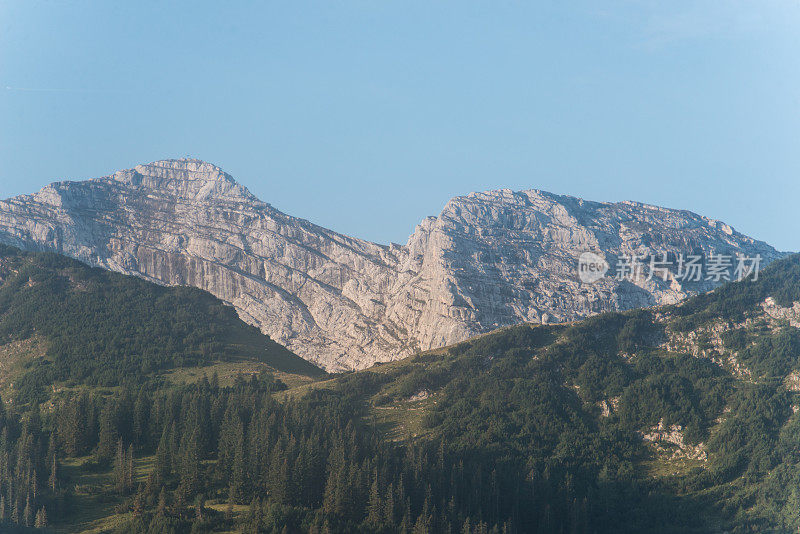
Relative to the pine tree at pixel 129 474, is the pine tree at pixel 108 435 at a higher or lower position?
higher

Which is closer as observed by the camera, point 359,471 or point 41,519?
point 41,519

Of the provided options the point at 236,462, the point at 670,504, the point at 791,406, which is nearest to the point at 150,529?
the point at 236,462

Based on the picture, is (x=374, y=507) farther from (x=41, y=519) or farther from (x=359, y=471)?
(x=41, y=519)

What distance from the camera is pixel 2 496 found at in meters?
116

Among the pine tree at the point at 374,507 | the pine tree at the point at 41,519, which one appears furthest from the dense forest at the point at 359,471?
the pine tree at the point at 41,519

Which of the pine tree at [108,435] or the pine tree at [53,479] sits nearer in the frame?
the pine tree at [53,479]

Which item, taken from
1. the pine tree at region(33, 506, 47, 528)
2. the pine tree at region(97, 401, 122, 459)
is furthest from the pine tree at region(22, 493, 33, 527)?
the pine tree at region(97, 401, 122, 459)

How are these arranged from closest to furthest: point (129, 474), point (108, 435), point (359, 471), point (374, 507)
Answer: point (374, 507) < point (359, 471) < point (129, 474) < point (108, 435)

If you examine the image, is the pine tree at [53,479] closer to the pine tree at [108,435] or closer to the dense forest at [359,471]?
the dense forest at [359,471]

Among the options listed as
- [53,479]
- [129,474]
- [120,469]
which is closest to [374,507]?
[129,474]

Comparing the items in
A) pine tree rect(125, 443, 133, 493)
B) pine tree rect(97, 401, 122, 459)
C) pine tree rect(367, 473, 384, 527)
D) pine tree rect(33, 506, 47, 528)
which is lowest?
pine tree rect(33, 506, 47, 528)

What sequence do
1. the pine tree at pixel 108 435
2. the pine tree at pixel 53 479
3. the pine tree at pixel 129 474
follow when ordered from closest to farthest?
1. the pine tree at pixel 53 479
2. the pine tree at pixel 129 474
3. the pine tree at pixel 108 435

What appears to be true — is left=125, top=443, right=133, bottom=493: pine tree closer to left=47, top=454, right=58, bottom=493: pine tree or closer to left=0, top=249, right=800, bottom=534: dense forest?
left=0, top=249, right=800, bottom=534: dense forest

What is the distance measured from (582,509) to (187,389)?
95.7 m
